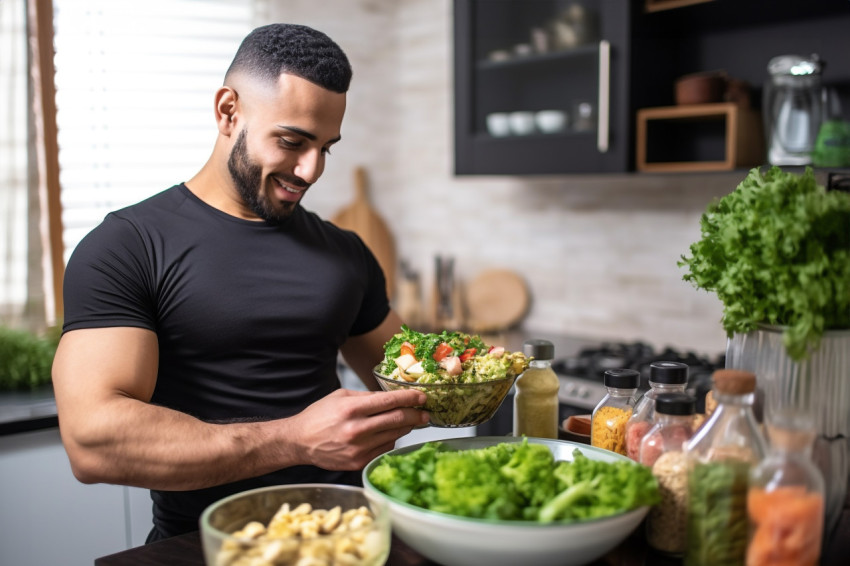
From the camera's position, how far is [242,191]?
5.35ft

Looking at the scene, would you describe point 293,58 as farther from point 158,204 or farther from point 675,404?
point 675,404

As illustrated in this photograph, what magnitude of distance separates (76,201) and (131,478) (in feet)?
6.34

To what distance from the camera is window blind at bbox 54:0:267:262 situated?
115 inches

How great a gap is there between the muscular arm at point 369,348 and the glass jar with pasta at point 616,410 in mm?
690

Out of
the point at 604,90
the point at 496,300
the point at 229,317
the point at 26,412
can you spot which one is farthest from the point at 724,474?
the point at 496,300

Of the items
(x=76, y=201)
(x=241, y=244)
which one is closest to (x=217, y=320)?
(x=241, y=244)

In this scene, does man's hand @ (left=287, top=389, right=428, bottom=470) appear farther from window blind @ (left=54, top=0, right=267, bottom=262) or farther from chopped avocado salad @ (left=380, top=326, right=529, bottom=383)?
window blind @ (left=54, top=0, right=267, bottom=262)

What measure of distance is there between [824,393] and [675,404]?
0.19 meters

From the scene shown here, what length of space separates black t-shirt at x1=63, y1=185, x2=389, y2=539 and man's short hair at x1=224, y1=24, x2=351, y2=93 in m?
0.30

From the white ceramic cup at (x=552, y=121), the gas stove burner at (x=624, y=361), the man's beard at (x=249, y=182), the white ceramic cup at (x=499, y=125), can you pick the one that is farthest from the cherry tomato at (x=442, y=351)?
the white ceramic cup at (x=499, y=125)

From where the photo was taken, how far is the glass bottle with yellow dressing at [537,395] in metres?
1.34

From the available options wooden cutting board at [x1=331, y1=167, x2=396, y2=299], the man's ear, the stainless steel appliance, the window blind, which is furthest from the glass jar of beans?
wooden cutting board at [x1=331, y1=167, x2=396, y2=299]

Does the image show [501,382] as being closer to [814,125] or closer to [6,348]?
[814,125]

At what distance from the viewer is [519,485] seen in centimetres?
101
